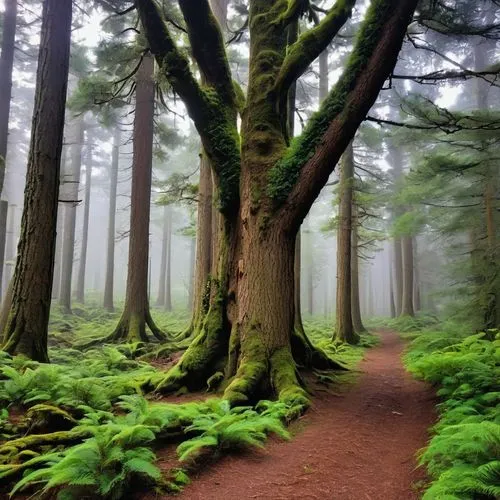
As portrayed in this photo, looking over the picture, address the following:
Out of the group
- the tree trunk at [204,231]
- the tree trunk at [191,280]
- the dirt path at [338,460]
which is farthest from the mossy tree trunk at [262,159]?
the tree trunk at [191,280]

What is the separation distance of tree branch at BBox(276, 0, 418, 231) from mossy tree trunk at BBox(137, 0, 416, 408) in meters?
0.02

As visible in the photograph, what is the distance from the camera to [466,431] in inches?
119

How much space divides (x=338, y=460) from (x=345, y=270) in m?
11.2

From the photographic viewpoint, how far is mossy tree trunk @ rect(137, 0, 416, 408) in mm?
5988

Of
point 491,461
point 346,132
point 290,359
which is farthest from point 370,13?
point 491,461

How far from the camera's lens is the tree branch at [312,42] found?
6.83 meters

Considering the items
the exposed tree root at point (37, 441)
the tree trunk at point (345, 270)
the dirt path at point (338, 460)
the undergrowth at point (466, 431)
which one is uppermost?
the tree trunk at point (345, 270)

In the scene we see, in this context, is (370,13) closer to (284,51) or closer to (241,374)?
(284,51)

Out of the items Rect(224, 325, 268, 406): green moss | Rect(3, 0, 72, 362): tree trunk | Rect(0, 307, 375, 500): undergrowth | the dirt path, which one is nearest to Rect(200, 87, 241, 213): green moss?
Rect(224, 325, 268, 406): green moss

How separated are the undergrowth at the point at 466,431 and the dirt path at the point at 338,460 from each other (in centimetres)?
34

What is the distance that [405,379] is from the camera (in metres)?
8.15

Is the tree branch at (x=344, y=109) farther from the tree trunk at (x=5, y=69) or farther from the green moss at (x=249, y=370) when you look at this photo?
the tree trunk at (x=5, y=69)

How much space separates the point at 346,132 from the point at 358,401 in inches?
173

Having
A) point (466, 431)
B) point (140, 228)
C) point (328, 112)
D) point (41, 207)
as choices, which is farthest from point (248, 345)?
point (140, 228)
